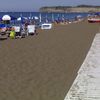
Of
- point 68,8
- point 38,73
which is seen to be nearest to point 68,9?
point 68,8

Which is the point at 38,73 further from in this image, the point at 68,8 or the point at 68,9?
the point at 68,8

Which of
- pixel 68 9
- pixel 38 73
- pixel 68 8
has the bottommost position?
pixel 68 8

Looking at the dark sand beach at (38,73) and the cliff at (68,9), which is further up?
the dark sand beach at (38,73)

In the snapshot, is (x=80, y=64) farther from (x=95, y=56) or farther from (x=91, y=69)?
(x=95, y=56)

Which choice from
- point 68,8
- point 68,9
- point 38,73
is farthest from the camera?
point 68,8

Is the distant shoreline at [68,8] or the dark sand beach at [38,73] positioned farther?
the distant shoreline at [68,8]

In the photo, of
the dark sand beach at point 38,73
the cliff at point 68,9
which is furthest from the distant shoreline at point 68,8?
the dark sand beach at point 38,73

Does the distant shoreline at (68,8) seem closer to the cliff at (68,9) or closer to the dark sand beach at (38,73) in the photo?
the cliff at (68,9)

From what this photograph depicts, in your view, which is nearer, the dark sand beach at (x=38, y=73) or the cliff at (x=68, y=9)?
the dark sand beach at (x=38, y=73)

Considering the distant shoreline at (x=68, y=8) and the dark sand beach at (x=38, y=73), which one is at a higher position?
the dark sand beach at (x=38, y=73)

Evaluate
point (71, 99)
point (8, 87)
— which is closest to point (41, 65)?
point (8, 87)

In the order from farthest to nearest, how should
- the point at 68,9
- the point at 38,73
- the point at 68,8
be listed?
1. the point at 68,8
2. the point at 68,9
3. the point at 38,73

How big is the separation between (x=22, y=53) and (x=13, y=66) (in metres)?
3.65

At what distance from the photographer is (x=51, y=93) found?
876 centimetres
